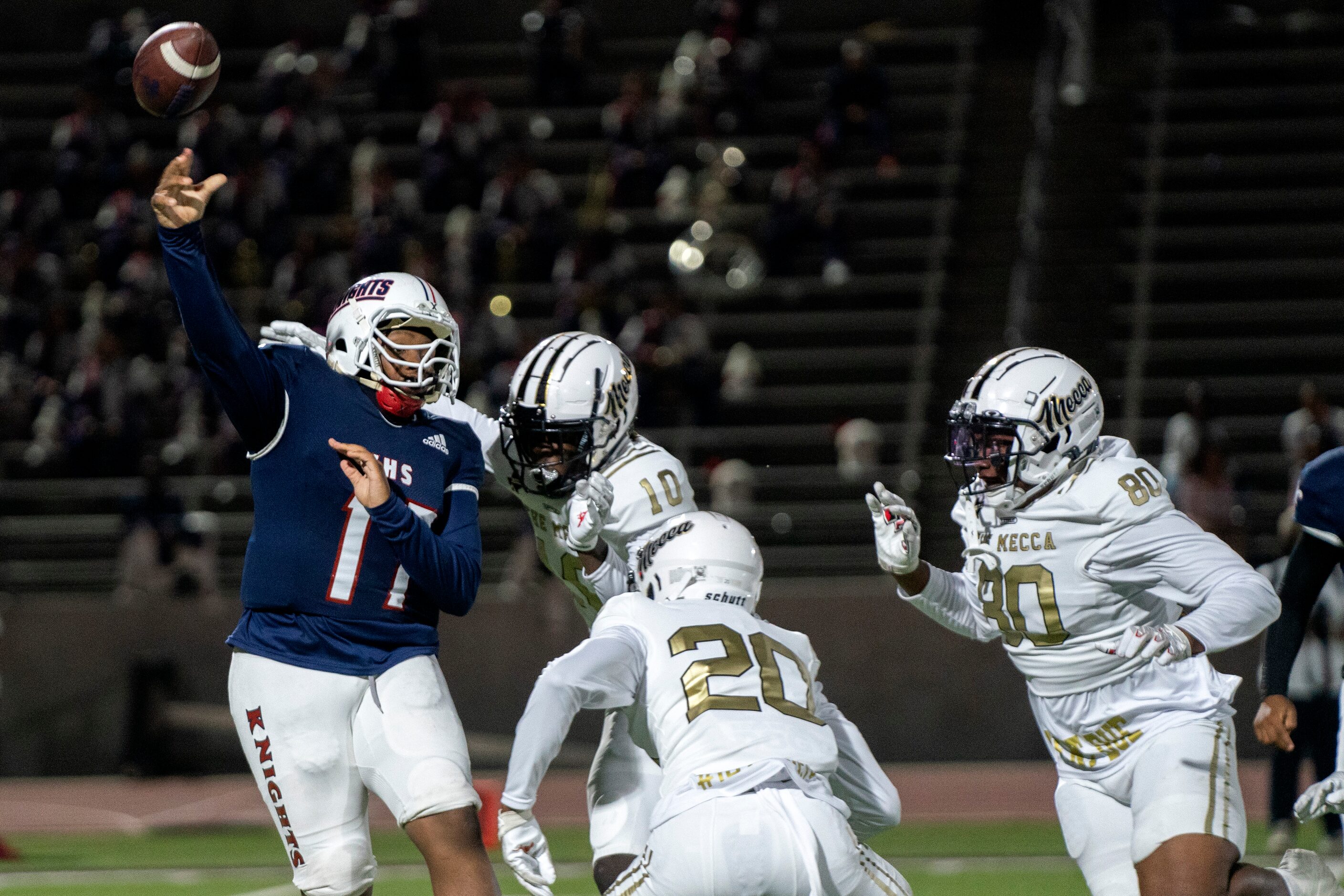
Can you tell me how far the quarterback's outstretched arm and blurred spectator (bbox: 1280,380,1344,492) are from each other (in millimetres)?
9119

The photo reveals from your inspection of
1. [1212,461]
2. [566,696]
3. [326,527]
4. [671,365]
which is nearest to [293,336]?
[326,527]

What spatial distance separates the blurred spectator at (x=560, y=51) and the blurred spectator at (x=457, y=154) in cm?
128

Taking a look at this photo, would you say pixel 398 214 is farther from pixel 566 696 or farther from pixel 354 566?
pixel 566 696

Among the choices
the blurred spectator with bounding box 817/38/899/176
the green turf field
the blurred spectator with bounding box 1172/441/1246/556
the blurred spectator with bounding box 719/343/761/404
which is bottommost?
the green turf field

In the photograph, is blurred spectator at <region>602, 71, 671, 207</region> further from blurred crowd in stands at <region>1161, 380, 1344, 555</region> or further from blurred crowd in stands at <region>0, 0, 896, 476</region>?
blurred crowd in stands at <region>1161, 380, 1344, 555</region>

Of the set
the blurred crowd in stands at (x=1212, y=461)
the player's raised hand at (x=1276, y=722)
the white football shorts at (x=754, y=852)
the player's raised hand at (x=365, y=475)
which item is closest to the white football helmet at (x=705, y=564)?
the white football shorts at (x=754, y=852)

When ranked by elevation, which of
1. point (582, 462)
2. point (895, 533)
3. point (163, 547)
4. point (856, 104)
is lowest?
point (163, 547)

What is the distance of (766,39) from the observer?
2078 centimetres

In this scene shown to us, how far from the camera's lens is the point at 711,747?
15.5 feet

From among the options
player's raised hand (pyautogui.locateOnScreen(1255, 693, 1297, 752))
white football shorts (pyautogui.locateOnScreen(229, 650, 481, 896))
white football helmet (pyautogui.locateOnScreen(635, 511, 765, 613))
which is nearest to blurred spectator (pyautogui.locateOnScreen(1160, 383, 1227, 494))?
player's raised hand (pyautogui.locateOnScreen(1255, 693, 1297, 752))

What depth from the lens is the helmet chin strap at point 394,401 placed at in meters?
5.47

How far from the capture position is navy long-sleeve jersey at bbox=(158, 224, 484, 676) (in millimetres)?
5207

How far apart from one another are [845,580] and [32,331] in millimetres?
9097

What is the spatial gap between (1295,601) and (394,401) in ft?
9.94
